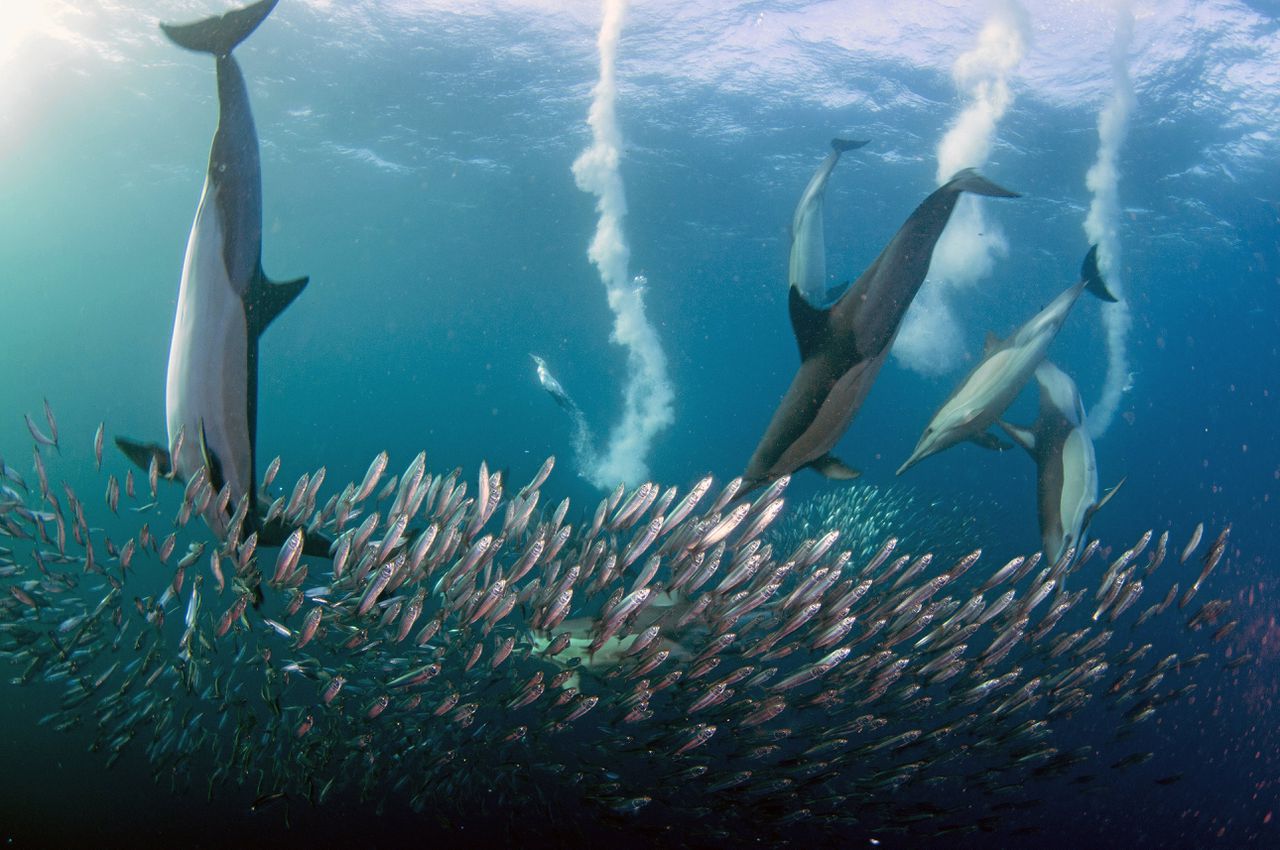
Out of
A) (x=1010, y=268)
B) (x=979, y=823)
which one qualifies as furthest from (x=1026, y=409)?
(x=979, y=823)

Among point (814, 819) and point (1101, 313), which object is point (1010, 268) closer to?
point (1101, 313)

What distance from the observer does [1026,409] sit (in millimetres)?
46219

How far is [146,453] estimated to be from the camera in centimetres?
372

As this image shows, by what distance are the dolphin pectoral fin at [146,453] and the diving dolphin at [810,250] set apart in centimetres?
352

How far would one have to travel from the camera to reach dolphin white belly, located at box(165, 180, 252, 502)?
109 inches

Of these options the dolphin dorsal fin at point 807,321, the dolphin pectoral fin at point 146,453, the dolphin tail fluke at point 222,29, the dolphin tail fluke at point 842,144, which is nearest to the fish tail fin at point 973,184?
the dolphin dorsal fin at point 807,321

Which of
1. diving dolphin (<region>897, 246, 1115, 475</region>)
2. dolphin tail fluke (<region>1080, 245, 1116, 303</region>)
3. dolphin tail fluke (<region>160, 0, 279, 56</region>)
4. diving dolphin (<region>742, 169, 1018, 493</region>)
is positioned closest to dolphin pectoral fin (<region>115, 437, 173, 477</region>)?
dolphin tail fluke (<region>160, 0, 279, 56</region>)

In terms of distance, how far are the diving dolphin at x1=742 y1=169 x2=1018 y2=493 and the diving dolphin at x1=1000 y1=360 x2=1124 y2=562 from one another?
193 cm

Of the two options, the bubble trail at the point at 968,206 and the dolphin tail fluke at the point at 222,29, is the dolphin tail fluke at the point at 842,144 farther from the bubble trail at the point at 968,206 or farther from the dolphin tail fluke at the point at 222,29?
the dolphin tail fluke at the point at 222,29

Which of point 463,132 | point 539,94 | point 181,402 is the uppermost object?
point 463,132

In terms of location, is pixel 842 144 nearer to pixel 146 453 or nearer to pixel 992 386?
pixel 992 386

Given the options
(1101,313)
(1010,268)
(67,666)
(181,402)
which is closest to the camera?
(181,402)

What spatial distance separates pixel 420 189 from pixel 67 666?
1353 inches

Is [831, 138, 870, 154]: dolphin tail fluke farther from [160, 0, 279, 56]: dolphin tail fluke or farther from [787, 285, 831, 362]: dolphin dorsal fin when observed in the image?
[160, 0, 279, 56]: dolphin tail fluke
